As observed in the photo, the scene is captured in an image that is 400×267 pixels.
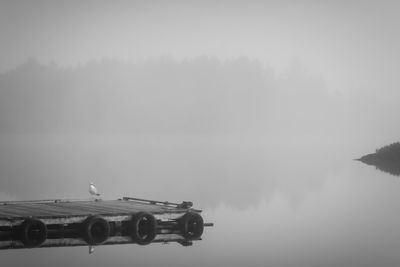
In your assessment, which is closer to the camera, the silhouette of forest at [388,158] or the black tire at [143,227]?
the black tire at [143,227]

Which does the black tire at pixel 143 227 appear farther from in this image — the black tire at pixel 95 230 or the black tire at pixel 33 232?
the black tire at pixel 33 232

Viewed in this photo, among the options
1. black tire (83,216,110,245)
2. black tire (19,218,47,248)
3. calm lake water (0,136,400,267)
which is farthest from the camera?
calm lake water (0,136,400,267)

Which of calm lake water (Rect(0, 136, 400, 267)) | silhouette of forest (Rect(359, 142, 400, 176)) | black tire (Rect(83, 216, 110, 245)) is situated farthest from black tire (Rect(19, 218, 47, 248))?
silhouette of forest (Rect(359, 142, 400, 176))

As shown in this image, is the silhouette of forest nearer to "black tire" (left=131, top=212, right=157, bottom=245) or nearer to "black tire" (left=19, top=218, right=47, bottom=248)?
"black tire" (left=131, top=212, right=157, bottom=245)

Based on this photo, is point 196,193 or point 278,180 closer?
point 196,193

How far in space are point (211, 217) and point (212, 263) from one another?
1691 centimetres

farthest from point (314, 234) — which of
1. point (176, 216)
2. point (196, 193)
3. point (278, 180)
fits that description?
point (278, 180)

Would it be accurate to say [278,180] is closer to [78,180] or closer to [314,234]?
[78,180]

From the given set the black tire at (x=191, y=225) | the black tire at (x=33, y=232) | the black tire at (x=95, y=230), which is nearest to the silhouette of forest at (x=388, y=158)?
the black tire at (x=191, y=225)

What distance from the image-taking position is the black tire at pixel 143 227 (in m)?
33.0

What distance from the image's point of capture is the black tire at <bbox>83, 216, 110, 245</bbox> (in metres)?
31.9

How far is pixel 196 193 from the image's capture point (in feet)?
235

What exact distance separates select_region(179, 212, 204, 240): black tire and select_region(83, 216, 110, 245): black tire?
3548 millimetres

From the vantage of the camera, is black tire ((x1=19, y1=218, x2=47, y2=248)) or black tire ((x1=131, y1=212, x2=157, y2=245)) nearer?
black tire ((x1=19, y1=218, x2=47, y2=248))
